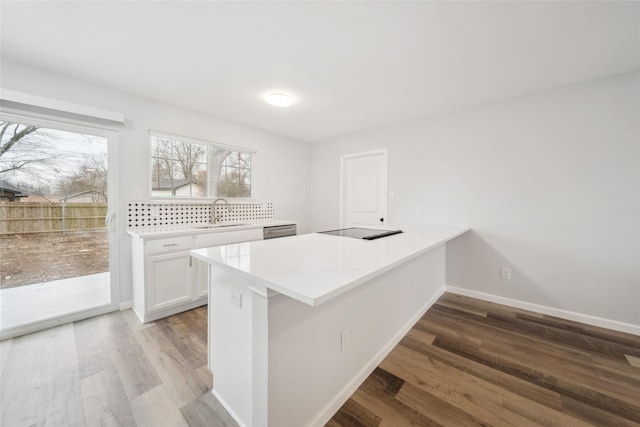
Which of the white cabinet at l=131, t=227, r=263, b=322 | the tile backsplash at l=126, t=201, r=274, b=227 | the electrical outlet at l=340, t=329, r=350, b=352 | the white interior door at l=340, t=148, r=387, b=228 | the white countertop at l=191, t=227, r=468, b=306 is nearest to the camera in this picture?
the white countertop at l=191, t=227, r=468, b=306

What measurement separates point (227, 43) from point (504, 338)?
10.9 feet

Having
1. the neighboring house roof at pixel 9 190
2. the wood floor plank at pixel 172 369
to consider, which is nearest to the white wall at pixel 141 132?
the neighboring house roof at pixel 9 190

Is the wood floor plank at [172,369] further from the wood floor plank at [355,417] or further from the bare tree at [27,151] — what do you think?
the bare tree at [27,151]

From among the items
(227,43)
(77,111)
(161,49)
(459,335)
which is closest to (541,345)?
(459,335)

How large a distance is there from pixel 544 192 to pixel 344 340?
2.66 meters

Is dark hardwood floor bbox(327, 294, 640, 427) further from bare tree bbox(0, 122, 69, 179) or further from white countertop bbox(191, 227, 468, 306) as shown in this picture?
bare tree bbox(0, 122, 69, 179)

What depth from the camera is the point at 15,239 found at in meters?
2.08

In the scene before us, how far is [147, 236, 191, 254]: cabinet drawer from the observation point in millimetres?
2277

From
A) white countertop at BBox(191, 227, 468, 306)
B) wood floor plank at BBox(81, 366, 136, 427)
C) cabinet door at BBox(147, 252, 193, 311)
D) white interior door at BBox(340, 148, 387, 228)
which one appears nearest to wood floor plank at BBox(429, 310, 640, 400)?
white countertop at BBox(191, 227, 468, 306)

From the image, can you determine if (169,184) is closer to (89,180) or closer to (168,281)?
(89,180)

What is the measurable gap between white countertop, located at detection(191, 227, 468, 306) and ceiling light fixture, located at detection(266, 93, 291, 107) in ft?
5.43

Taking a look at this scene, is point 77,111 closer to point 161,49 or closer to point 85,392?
point 161,49

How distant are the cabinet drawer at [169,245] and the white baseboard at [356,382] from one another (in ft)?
6.58

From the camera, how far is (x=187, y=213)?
305 centimetres
